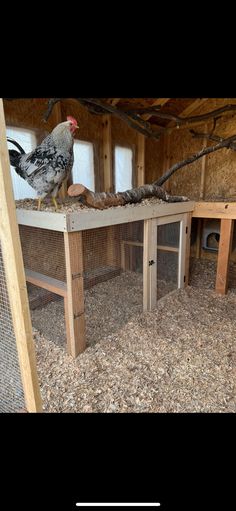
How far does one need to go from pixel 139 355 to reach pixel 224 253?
1.29m

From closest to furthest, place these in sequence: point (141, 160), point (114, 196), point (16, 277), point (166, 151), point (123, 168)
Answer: point (16, 277) < point (114, 196) < point (123, 168) < point (141, 160) < point (166, 151)

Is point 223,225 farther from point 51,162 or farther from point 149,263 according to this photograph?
point 51,162

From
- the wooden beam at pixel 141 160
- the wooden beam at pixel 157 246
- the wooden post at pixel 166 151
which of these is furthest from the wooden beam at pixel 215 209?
the wooden post at pixel 166 151

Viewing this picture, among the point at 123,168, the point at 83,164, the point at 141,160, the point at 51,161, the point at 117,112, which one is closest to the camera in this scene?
the point at 51,161

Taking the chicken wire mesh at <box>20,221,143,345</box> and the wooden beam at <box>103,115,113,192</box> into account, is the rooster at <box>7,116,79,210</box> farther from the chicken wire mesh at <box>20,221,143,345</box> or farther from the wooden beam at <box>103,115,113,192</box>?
the wooden beam at <box>103,115,113,192</box>

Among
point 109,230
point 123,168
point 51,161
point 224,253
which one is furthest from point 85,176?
point 224,253

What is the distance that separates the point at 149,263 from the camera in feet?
6.06

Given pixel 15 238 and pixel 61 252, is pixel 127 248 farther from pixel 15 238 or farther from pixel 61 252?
pixel 15 238

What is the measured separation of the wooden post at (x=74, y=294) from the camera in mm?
1270

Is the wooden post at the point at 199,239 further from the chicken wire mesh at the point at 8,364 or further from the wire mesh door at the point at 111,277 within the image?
the chicken wire mesh at the point at 8,364

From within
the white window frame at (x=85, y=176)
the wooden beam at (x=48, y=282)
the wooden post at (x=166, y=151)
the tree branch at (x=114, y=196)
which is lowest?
the wooden beam at (x=48, y=282)

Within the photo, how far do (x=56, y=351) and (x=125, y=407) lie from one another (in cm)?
57

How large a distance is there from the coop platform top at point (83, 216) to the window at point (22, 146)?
20 cm

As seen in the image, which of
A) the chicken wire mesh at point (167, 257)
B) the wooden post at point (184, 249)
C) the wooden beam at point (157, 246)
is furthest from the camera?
the wooden post at point (184, 249)
